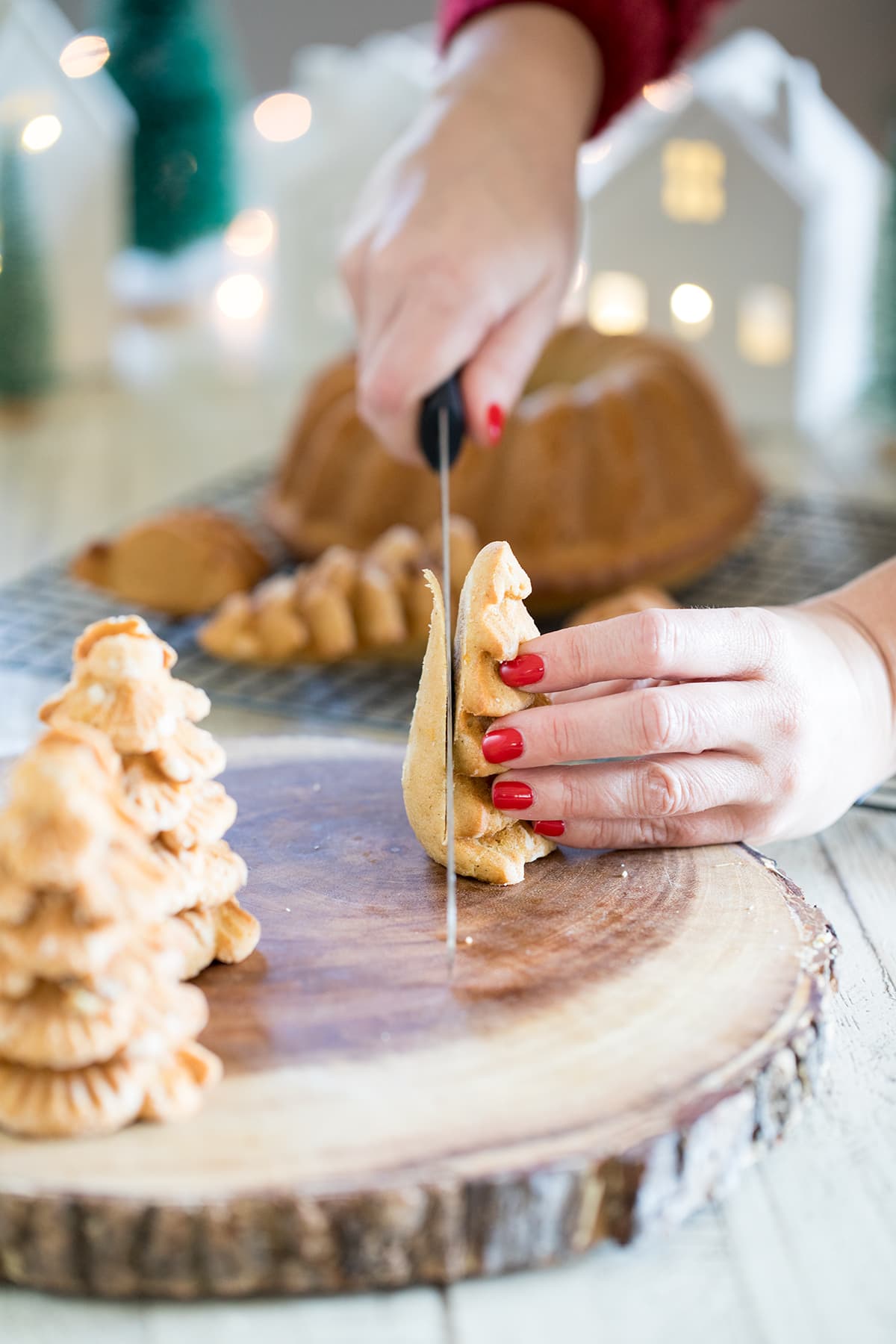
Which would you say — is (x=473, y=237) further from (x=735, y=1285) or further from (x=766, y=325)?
(x=766, y=325)

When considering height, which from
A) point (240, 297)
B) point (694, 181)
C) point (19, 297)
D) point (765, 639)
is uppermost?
point (765, 639)

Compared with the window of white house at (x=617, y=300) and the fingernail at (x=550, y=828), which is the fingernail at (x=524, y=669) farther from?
the window of white house at (x=617, y=300)

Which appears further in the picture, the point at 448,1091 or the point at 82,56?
the point at 82,56

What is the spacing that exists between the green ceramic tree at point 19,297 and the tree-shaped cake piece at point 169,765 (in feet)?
5.68

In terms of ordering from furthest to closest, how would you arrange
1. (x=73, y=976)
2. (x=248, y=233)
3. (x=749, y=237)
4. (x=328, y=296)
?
(x=248, y=233), (x=328, y=296), (x=749, y=237), (x=73, y=976)

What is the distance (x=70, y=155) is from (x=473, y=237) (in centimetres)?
147

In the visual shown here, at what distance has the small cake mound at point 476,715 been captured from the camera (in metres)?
0.84

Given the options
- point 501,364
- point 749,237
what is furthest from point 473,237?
point 749,237

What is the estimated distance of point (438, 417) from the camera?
121cm

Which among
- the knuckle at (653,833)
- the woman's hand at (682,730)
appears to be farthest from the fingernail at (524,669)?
the knuckle at (653,833)

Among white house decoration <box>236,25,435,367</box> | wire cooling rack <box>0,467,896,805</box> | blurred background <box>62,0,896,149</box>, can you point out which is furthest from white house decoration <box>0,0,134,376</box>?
wire cooling rack <box>0,467,896,805</box>

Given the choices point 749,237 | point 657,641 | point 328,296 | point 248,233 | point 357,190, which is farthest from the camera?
point 248,233

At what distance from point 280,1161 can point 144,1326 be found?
0.31 feet

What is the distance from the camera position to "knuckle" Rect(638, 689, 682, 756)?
0.83 m
